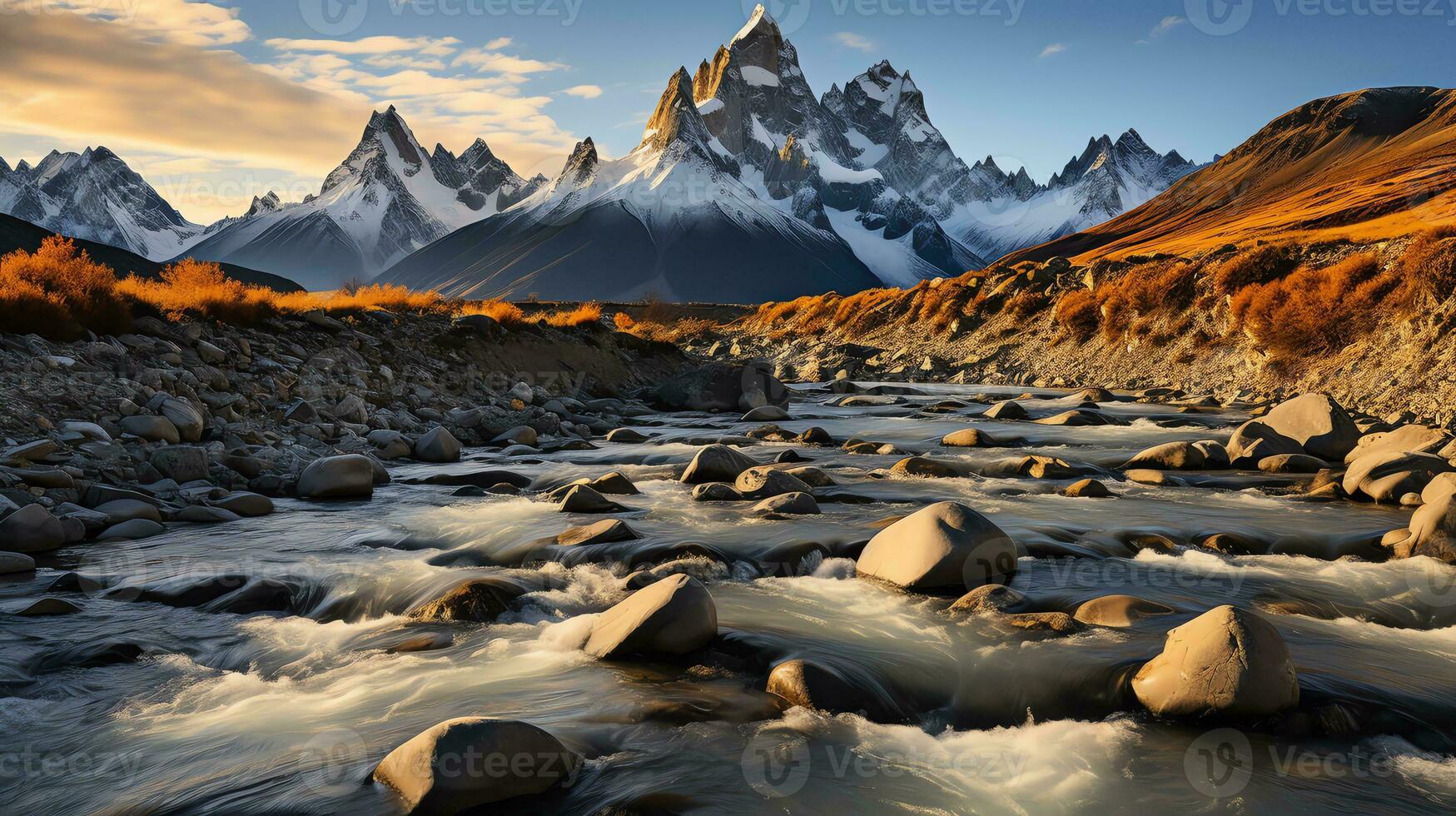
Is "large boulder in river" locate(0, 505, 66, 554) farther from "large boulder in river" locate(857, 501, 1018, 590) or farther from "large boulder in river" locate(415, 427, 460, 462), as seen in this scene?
"large boulder in river" locate(857, 501, 1018, 590)

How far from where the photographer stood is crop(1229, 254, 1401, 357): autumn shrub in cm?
1970

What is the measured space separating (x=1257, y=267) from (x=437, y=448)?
24.8 m

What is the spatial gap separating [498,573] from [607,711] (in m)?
3.41

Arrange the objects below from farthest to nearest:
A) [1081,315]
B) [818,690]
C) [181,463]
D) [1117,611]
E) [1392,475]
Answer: [1081,315] → [181,463] → [1392,475] → [1117,611] → [818,690]

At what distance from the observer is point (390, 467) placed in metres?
14.0

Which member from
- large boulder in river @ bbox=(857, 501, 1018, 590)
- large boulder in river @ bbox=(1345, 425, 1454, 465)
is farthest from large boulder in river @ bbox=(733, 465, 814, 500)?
large boulder in river @ bbox=(1345, 425, 1454, 465)

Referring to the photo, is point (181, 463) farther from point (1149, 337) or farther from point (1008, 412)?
point (1149, 337)

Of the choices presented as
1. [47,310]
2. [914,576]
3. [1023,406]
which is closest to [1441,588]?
[914,576]

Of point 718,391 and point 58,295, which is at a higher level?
point 58,295

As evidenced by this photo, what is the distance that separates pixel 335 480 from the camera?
38.0 ft

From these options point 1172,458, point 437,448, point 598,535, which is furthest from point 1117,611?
point 437,448

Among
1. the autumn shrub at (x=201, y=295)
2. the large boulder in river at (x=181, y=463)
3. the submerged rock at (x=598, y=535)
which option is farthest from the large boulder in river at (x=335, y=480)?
the autumn shrub at (x=201, y=295)

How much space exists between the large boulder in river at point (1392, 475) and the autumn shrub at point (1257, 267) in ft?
52.4

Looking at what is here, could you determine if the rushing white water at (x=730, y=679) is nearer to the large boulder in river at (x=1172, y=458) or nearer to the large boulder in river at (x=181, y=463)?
the large boulder in river at (x=181, y=463)
